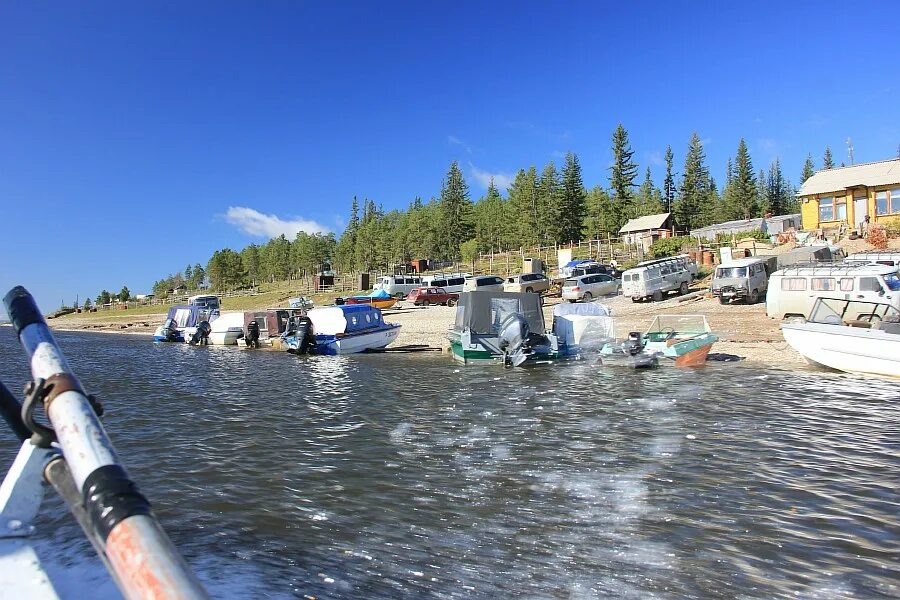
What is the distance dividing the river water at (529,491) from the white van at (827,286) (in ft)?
20.9

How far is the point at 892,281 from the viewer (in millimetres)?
20094

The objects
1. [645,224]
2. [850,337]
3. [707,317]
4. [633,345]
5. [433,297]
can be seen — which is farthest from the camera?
[645,224]

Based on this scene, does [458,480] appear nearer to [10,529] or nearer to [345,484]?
[345,484]

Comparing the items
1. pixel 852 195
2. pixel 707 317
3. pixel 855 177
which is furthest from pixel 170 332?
pixel 855 177

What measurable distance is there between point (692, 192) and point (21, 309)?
305ft

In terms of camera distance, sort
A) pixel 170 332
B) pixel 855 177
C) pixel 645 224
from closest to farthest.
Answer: pixel 170 332, pixel 855 177, pixel 645 224

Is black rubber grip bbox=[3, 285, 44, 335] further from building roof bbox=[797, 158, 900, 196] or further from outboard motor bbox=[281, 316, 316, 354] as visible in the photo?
building roof bbox=[797, 158, 900, 196]

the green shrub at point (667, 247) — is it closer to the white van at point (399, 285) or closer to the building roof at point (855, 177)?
the building roof at point (855, 177)

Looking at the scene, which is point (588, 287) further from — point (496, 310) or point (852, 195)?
point (852, 195)

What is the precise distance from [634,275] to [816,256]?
10.7 m

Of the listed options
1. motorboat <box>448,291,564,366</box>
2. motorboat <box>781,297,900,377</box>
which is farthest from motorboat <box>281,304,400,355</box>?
motorboat <box>781,297,900,377</box>

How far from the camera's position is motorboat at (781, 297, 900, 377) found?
15.1m

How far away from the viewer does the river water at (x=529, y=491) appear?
556 cm

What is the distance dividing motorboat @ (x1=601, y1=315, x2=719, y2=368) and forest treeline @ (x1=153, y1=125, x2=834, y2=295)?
57274mm
